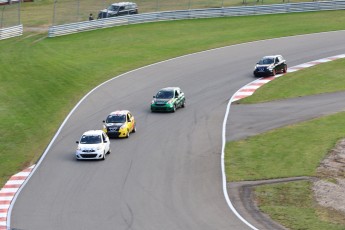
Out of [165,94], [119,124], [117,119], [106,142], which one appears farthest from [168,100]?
[106,142]

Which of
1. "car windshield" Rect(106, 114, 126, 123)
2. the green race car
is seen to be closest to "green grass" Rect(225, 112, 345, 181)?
"car windshield" Rect(106, 114, 126, 123)

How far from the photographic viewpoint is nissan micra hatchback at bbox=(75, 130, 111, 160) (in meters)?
44.9

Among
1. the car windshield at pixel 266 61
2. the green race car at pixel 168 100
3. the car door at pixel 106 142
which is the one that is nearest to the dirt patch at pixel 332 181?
the car door at pixel 106 142

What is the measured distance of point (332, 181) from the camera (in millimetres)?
40594

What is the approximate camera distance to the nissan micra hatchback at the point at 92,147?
4491cm

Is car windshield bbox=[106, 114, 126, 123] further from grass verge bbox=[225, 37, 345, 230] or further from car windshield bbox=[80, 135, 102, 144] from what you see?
grass verge bbox=[225, 37, 345, 230]

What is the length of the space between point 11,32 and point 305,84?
109 ft

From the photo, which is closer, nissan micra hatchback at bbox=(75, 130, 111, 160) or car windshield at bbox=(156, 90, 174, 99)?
nissan micra hatchback at bbox=(75, 130, 111, 160)

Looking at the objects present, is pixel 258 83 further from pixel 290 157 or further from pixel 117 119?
pixel 290 157

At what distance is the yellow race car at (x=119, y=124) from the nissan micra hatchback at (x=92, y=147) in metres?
3.02

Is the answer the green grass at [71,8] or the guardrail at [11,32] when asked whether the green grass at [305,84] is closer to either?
the green grass at [71,8]

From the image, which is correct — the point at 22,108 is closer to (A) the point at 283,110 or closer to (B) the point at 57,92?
(B) the point at 57,92

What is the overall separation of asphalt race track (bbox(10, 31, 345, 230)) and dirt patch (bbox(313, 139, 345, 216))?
4.79 metres

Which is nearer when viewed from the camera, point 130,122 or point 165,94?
point 130,122
